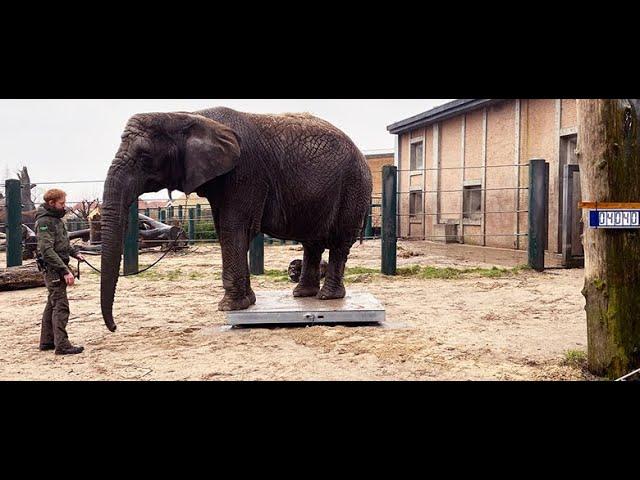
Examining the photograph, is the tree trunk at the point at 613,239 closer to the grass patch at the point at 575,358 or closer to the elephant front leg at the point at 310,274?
the grass patch at the point at 575,358

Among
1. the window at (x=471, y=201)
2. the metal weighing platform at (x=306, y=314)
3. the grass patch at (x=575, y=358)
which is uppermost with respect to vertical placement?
the window at (x=471, y=201)

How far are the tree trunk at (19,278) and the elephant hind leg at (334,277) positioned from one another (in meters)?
5.13

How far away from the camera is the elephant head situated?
15.7 ft

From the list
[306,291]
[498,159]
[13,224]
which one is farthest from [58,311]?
[498,159]

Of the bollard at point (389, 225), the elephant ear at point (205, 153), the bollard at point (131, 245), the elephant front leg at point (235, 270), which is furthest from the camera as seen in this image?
the bollard at point (389, 225)

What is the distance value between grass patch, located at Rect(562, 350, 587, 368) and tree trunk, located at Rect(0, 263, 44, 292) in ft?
25.4

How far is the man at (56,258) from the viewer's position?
435 centimetres

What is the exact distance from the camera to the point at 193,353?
442 cm

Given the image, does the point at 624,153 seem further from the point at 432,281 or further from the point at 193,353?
the point at 432,281

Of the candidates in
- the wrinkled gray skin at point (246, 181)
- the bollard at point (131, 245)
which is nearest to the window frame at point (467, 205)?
the bollard at point (131, 245)

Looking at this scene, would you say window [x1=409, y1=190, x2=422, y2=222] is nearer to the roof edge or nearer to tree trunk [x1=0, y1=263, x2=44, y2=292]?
the roof edge

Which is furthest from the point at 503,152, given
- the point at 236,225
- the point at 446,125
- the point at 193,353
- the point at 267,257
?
the point at 193,353

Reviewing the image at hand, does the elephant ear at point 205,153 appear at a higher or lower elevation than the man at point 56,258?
higher

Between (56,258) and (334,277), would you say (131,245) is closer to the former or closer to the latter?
(334,277)
